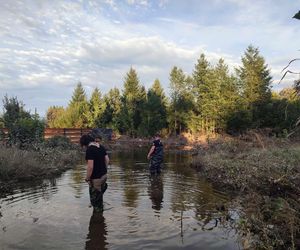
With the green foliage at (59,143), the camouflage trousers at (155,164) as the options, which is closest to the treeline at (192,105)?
the green foliage at (59,143)

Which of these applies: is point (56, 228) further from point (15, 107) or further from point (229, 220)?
point (15, 107)

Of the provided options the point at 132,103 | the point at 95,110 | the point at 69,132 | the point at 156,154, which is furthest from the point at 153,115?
the point at 156,154

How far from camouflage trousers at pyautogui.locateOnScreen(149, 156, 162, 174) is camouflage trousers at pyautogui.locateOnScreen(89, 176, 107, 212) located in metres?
6.81

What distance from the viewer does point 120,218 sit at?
9.12m

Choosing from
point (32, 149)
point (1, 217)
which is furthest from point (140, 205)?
point (32, 149)

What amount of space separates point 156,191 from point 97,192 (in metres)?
4.18

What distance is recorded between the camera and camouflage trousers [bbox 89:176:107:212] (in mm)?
9133

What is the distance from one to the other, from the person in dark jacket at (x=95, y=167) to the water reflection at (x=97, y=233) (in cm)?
46

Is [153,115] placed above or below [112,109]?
below

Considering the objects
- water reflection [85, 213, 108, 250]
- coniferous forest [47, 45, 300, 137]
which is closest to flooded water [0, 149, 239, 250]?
water reflection [85, 213, 108, 250]

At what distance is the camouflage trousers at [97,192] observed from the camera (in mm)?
9133

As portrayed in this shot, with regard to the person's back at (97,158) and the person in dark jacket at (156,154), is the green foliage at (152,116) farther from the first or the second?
the person's back at (97,158)

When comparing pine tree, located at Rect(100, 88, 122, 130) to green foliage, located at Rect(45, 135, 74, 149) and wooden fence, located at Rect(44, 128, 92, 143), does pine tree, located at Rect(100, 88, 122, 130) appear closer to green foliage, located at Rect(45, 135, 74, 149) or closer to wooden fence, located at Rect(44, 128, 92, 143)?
wooden fence, located at Rect(44, 128, 92, 143)

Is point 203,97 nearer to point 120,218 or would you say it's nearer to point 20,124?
point 20,124
